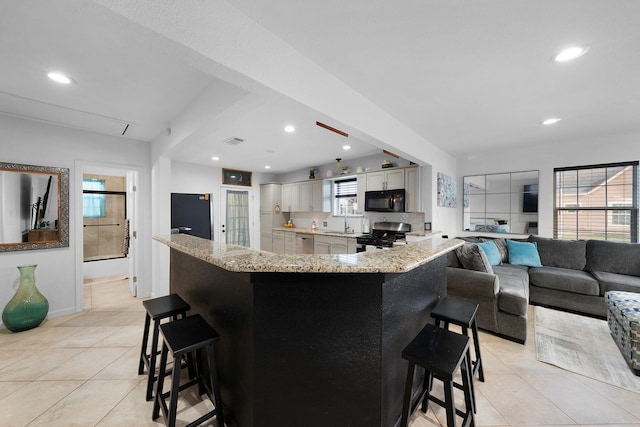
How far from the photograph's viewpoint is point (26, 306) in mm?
2775

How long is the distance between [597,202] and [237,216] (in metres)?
6.90

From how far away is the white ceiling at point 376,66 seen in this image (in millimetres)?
1410

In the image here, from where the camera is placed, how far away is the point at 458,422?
5.23 ft

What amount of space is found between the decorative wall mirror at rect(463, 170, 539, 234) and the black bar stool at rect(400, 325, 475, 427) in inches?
161

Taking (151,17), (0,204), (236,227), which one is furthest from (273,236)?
(151,17)

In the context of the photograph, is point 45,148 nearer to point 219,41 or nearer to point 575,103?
point 219,41

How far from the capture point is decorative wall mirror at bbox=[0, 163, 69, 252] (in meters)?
2.90

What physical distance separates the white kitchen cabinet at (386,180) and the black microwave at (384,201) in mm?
90

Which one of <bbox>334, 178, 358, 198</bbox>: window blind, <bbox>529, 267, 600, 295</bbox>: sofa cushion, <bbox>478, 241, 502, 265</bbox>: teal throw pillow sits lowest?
<bbox>529, 267, 600, 295</bbox>: sofa cushion

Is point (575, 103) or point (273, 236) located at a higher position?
point (575, 103)

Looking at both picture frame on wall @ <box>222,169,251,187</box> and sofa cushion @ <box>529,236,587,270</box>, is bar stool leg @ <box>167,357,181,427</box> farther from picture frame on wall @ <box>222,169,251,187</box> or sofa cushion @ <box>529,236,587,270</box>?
picture frame on wall @ <box>222,169,251,187</box>

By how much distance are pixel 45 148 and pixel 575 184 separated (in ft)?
24.9

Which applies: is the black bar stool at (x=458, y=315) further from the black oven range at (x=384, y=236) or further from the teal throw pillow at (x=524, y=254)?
the teal throw pillow at (x=524, y=254)

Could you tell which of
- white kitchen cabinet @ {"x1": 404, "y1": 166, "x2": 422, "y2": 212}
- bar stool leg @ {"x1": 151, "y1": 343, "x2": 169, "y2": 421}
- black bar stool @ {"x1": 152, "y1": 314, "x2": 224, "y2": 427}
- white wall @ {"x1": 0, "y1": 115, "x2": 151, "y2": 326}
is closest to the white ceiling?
white wall @ {"x1": 0, "y1": 115, "x2": 151, "y2": 326}
